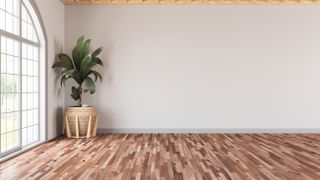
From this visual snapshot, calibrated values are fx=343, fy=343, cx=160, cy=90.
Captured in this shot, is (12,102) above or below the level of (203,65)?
below

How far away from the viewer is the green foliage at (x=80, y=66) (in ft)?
23.9

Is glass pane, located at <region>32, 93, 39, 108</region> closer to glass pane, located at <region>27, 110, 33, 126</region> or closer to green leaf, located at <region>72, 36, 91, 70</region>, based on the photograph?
glass pane, located at <region>27, 110, 33, 126</region>

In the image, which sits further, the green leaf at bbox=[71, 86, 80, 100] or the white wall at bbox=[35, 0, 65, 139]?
the green leaf at bbox=[71, 86, 80, 100]

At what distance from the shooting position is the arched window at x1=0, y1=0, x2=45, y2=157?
5.25 metres

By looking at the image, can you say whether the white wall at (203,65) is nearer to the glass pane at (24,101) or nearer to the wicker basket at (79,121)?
the wicker basket at (79,121)

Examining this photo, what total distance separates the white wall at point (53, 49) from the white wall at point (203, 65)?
1.55ft

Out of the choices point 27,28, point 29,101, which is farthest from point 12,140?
point 27,28

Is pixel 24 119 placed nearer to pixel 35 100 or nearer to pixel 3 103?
pixel 35 100

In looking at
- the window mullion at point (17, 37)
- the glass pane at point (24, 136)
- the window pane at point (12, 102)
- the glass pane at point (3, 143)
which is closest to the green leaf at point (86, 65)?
the window mullion at point (17, 37)

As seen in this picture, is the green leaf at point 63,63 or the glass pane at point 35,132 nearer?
the glass pane at point 35,132

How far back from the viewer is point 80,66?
24.4ft

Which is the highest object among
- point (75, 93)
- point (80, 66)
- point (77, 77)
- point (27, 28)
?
point (27, 28)

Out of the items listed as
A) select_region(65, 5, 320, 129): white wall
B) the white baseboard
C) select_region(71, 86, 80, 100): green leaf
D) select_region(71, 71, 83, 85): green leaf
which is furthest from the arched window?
the white baseboard

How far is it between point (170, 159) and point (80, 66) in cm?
341
